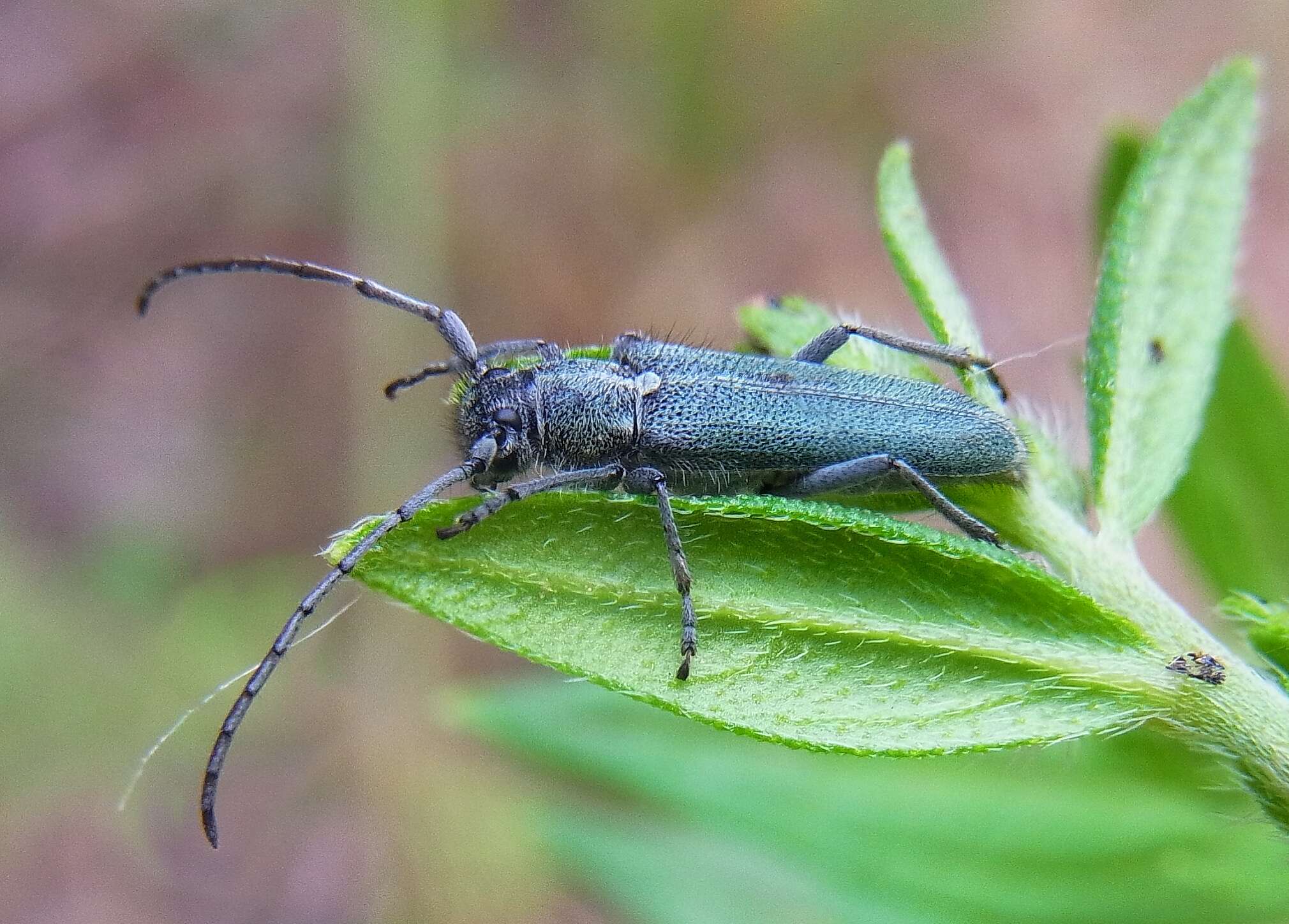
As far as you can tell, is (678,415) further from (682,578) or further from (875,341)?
(682,578)

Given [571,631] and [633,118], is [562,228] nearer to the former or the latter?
[633,118]

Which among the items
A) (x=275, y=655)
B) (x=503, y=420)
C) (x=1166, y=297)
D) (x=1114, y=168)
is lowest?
(x=275, y=655)

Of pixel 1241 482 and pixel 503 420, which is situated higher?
pixel 1241 482

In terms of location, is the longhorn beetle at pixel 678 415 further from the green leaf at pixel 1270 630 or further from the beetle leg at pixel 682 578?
the green leaf at pixel 1270 630

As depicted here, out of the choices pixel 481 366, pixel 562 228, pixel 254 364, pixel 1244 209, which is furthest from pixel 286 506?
pixel 1244 209

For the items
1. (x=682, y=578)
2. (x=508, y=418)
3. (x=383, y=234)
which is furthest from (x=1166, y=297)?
(x=383, y=234)

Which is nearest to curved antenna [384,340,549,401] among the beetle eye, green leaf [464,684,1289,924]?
the beetle eye

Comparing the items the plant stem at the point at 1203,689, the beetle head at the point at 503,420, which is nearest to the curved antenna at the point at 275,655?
the beetle head at the point at 503,420
